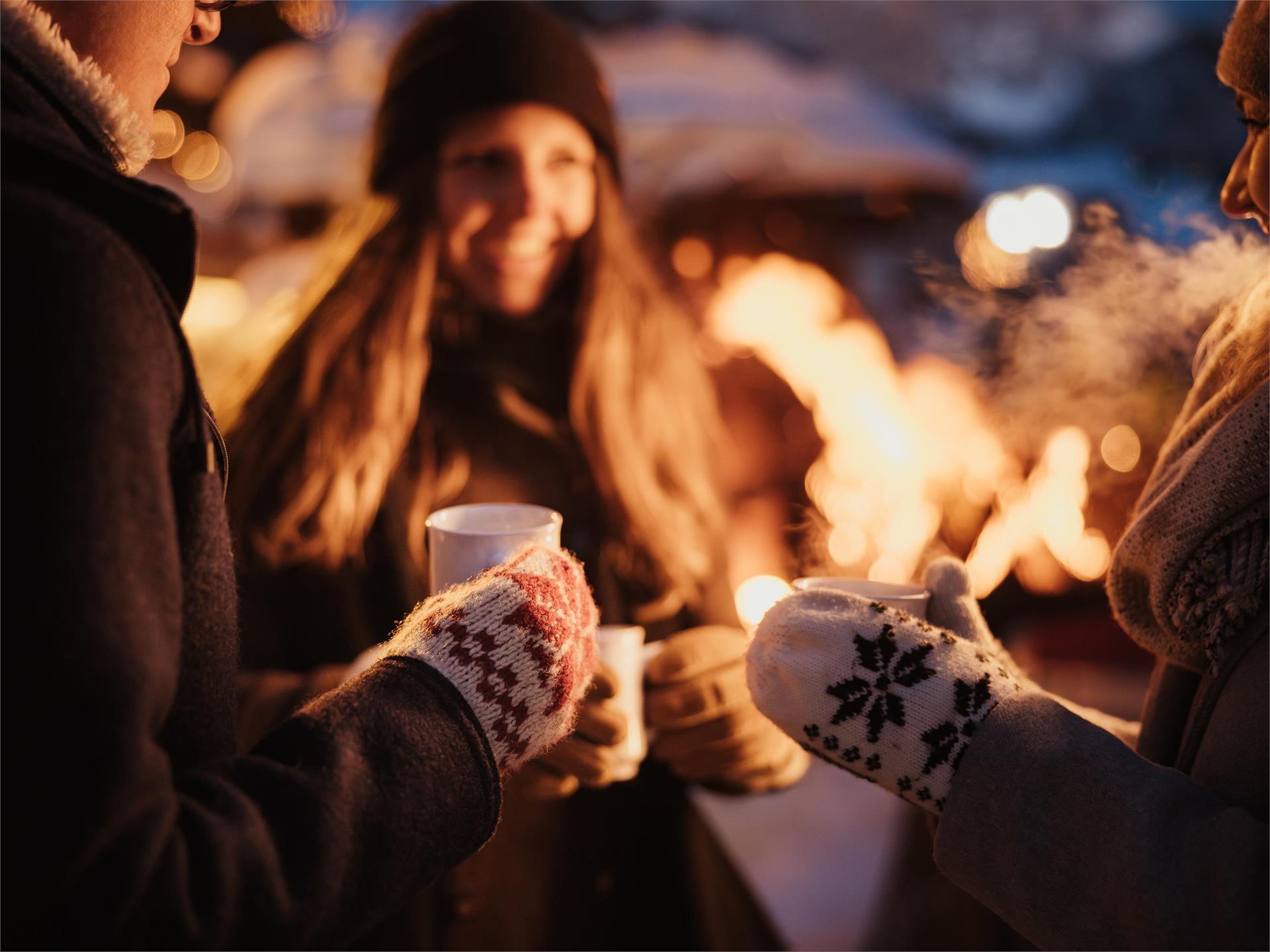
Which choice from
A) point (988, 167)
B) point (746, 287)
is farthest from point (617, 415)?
point (988, 167)

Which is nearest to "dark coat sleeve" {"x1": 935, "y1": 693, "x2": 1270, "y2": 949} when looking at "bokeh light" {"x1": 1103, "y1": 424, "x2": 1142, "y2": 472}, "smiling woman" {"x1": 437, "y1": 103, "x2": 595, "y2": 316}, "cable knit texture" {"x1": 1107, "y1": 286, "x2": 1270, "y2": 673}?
"cable knit texture" {"x1": 1107, "y1": 286, "x2": 1270, "y2": 673}

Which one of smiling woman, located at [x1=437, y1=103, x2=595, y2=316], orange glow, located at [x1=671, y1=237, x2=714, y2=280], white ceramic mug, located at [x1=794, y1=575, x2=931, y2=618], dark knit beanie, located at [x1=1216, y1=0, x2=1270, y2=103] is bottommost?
white ceramic mug, located at [x1=794, y1=575, x2=931, y2=618]

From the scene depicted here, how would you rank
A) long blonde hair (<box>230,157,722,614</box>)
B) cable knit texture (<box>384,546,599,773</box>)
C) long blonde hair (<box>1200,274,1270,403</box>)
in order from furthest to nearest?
long blonde hair (<box>230,157,722,614</box>)
long blonde hair (<box>1200,274,1270,403</box>)
cable knit texture (<box>384,546,599,773</box>)

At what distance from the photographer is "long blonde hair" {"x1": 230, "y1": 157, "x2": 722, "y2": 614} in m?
1.87

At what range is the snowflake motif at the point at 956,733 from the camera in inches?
34.9

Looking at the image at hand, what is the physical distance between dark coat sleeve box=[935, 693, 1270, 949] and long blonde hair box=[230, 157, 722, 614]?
1107mm

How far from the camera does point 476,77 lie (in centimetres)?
176

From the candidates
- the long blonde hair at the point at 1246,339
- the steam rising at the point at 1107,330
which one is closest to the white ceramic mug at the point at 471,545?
the long blonde hair at the point at 1246,339

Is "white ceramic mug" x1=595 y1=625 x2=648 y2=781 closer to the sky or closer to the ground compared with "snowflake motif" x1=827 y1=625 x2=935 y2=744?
closer to the ground

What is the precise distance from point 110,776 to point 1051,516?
3.25 metres

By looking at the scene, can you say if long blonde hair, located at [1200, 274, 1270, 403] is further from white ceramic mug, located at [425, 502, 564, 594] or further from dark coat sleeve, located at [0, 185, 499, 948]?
dark coat sleeve, located at [0, 185, 499, 948]

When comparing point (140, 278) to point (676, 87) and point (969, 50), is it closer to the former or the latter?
point (676, 87)

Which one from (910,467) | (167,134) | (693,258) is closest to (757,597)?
(910,467)

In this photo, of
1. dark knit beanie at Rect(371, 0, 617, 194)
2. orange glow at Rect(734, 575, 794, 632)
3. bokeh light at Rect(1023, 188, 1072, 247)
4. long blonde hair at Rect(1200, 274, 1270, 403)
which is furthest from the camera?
bokeh light at Rect(1023, 188, 1072, 247)
